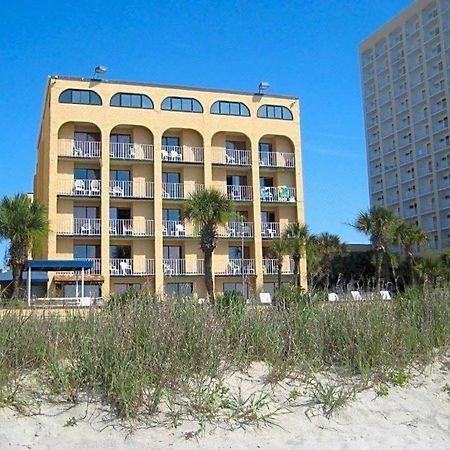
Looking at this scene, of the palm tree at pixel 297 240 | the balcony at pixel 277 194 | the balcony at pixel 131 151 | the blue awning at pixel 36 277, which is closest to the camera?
the blue awning at pixel 36 277

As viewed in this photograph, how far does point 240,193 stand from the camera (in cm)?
4856

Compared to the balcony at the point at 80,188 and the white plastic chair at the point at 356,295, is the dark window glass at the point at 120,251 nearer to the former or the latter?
the balcony at the point at 80,188

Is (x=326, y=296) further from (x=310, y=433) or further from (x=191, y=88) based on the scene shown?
(x=191, y=88)

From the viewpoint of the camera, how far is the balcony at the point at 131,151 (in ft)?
152

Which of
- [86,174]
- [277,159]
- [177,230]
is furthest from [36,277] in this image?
[277,159]

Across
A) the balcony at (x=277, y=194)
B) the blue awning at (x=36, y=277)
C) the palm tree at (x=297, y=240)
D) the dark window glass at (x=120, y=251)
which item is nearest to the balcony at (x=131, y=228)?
the dark window glass at (x=120, y=251)

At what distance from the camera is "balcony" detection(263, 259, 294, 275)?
47.7 metres

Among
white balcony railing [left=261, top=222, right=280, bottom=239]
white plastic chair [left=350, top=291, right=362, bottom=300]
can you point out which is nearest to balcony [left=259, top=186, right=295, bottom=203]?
white balcony railing [left=261, top=222, right=280, bottom=239]

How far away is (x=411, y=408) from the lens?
368 inches

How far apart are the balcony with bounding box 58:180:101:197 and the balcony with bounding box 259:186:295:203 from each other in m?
12.0

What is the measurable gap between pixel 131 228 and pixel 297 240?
11468 mm

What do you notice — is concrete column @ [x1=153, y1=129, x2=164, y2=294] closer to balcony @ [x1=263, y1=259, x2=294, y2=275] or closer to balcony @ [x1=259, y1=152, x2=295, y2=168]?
balcony @ [x1=263, y1=259, x2=294, y2=275]

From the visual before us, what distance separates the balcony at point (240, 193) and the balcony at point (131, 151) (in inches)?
246

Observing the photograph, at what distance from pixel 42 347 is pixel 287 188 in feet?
136
